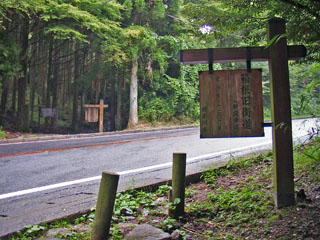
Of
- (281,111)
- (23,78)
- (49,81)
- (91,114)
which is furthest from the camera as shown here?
(49,81)

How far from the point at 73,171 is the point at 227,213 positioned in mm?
3609

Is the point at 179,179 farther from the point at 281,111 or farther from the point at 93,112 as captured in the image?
the point at 93,112

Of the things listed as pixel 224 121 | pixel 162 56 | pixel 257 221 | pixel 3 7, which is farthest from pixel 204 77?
pixel 162 56

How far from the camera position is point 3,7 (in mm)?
10570

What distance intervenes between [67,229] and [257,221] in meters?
2.10

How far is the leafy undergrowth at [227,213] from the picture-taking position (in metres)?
2.94

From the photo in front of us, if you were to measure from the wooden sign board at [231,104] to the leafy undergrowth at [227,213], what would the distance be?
30.6 inches

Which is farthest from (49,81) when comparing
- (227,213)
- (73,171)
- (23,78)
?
(227,213)

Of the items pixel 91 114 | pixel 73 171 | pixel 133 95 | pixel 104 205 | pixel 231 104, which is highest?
pixel 133 95

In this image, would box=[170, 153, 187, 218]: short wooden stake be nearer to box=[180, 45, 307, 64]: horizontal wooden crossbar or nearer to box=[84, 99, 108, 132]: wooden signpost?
box=[180, 45, 307, 64]: horizontal wooden crossbar

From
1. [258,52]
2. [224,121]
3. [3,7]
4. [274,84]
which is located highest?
[3,7]

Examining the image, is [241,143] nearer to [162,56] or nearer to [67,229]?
[67,229]

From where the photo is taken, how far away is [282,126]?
3.44m

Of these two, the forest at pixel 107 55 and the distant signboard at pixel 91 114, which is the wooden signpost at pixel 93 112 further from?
the forest at pixel 107 55
